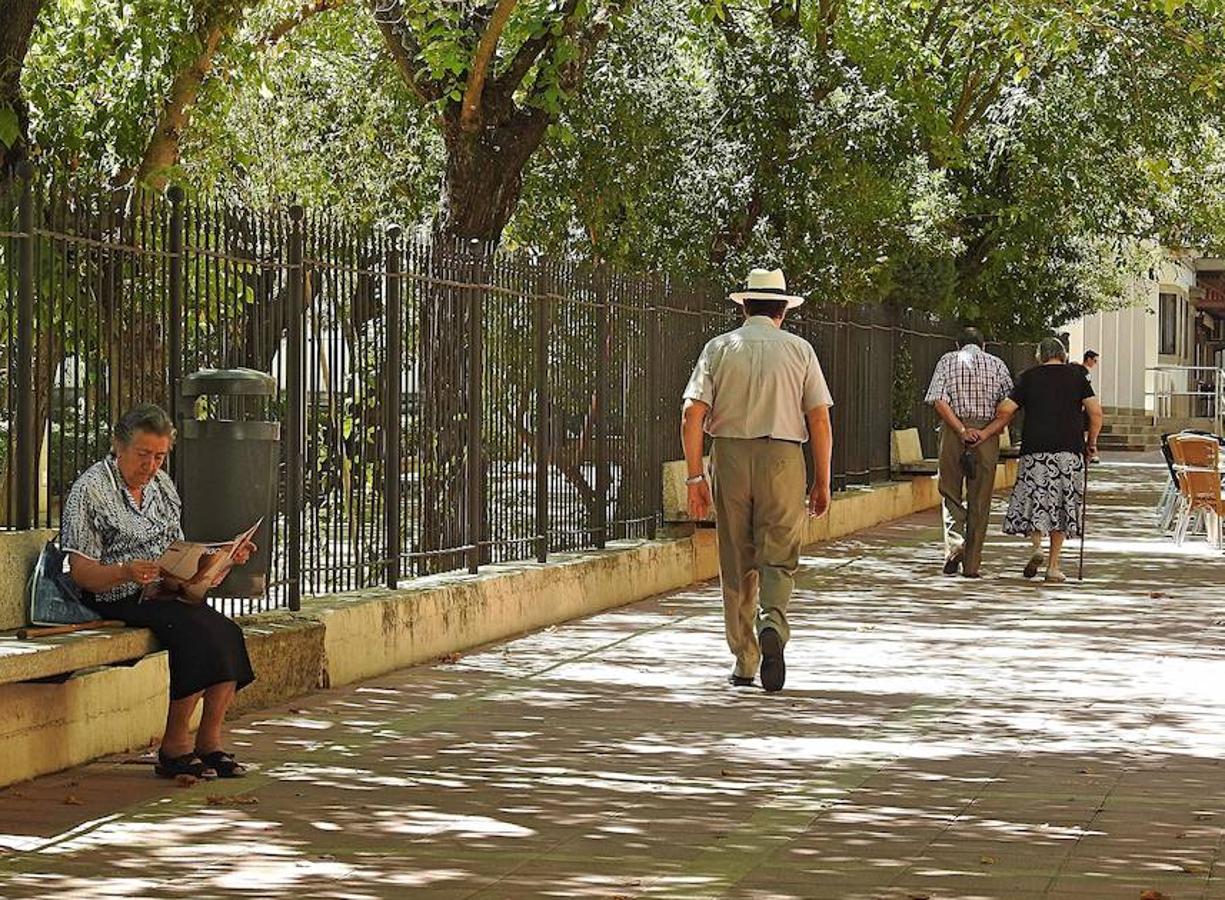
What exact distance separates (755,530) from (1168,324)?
61.6 m

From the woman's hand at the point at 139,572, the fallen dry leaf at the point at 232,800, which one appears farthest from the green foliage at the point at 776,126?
the fallen dry leaf at the point at 232,800

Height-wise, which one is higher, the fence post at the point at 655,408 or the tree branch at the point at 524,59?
the tree branch at the point at 524,59

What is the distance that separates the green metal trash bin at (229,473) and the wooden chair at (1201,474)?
13.6 meters

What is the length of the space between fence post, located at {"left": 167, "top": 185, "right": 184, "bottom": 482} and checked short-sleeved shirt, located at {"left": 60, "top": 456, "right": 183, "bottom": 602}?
127 cm

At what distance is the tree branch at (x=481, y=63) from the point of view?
1811cm

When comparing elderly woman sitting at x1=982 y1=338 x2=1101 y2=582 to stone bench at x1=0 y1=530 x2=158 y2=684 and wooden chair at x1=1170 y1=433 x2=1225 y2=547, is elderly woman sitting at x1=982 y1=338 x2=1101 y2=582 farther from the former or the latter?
stone bench at x1=0 y1=530 x2=158 y2=684

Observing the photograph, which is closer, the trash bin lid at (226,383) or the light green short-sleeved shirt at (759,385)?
the trash bin lid at (226,383)

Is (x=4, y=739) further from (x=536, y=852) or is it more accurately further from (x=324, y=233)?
(x=324, y=233)

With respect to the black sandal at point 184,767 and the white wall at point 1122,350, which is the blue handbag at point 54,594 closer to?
the black sandal at point 184,767

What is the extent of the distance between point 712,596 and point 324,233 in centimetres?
591

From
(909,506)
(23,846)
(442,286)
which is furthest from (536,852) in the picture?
(909,506)

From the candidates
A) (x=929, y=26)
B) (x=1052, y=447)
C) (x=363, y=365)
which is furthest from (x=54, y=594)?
(x=929, y=26)

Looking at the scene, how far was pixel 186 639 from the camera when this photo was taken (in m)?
9.33

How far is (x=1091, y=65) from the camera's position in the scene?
Result: 3181 centimetres
